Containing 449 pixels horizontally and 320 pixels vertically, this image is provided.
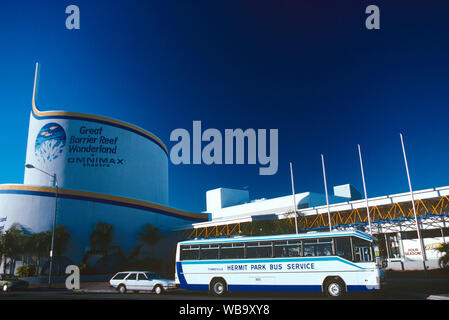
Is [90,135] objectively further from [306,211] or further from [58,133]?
[306,211]

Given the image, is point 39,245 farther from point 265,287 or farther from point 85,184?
point 265,287

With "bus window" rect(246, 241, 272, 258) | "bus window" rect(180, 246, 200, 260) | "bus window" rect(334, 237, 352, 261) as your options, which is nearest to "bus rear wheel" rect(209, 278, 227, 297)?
Answer: "bus window" rect(180, 246, 200, 260)

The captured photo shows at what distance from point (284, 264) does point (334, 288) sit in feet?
9.06

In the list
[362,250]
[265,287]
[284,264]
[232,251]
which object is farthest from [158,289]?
[362,250]

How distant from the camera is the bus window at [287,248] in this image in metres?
18.1

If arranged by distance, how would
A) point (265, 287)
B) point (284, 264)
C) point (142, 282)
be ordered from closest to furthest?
point (284, 264) < point (265, 287) < point (142, 282)

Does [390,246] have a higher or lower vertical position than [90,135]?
lower

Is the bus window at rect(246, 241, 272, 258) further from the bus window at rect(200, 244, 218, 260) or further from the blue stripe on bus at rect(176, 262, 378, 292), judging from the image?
the bus window at rect(200, 244, 218, 260)

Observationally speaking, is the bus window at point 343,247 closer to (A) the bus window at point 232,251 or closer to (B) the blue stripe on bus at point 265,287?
(B) the blue stripe on bus at point 265,287

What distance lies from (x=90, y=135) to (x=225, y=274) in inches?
1683

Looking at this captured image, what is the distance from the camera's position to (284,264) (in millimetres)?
18219

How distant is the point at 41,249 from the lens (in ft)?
134

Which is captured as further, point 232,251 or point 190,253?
point 190,253
